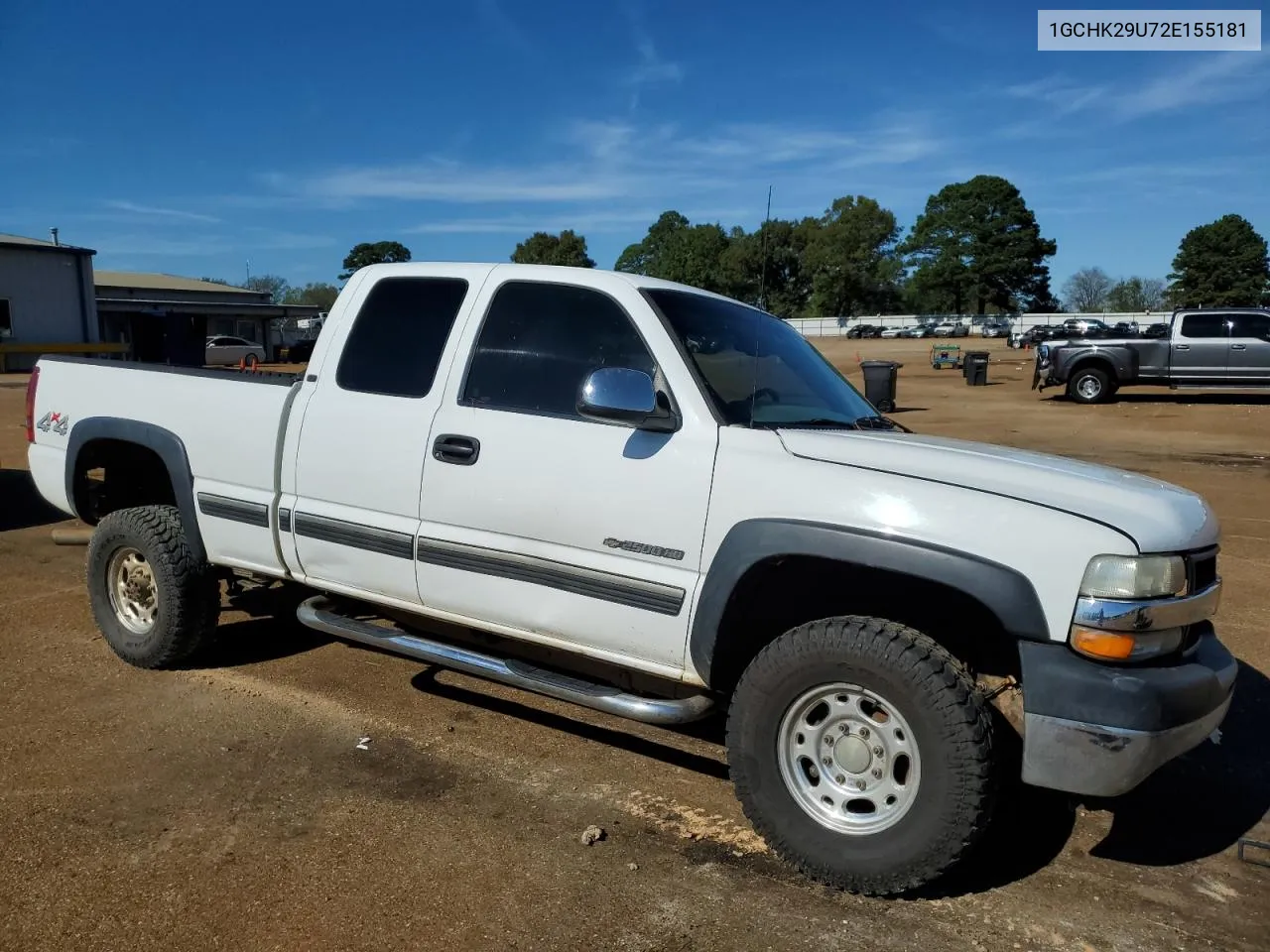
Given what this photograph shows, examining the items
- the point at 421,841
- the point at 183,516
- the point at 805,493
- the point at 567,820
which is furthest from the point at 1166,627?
the point at 183,516

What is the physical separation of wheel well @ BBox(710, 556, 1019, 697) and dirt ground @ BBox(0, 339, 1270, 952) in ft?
2.17

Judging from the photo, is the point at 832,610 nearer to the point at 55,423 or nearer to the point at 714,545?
the point at 714,545

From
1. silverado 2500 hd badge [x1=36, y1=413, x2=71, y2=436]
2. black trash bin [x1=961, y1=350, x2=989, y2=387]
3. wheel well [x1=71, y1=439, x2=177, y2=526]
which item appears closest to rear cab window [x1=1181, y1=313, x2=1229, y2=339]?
black trash bin [x1=961, y1=350, x2=989, y2=387]

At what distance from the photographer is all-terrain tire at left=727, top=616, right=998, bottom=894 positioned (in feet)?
9.47

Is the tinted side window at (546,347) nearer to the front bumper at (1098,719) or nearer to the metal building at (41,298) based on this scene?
the front bumper at (1098,719)

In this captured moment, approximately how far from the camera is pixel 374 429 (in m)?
4.07

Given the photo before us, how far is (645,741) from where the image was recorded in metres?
4.34

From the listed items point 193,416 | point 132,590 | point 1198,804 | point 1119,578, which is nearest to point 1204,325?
point 1198,804

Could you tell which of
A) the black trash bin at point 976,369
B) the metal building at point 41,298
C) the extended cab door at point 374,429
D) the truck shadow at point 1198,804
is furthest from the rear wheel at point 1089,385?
the metal building at point 41,298

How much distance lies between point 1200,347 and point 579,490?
21.7 m

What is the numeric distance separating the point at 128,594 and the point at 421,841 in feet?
8.50

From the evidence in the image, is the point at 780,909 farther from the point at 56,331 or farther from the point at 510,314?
the point at 56,331

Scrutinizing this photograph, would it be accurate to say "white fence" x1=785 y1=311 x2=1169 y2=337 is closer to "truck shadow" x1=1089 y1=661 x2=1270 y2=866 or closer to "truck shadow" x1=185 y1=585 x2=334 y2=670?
"truck shadow" x1=185 y1=585 x2=334 y2=670

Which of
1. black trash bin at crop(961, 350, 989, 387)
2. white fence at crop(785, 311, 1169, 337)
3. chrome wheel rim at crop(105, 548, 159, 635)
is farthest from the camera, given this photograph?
white fence at crop(785, 311, 1169, 337)
